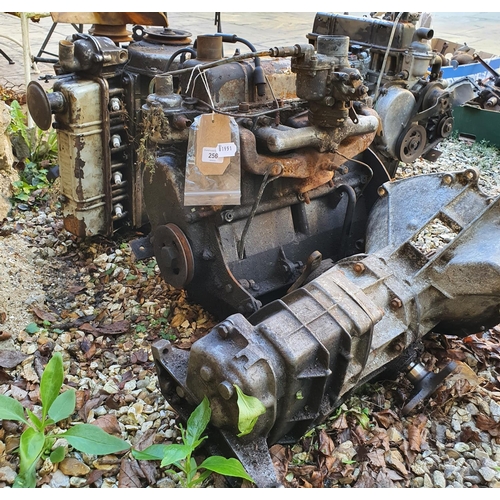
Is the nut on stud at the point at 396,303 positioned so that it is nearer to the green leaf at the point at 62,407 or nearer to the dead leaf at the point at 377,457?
the dead leaf at the point at 377,457

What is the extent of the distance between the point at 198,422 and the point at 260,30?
10467 mm

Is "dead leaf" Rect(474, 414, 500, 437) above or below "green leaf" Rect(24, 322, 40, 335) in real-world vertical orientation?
above

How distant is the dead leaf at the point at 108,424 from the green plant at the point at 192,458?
1.07ft

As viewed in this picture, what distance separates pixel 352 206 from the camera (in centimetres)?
329

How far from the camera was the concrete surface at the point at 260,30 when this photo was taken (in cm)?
855

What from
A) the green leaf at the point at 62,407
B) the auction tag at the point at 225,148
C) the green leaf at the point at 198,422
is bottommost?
the green leaf at the point at 62,407

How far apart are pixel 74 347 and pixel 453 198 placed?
2.23 m

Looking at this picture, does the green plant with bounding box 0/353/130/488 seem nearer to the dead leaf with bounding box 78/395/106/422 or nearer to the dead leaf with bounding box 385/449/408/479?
the dead leaf with bounding box 78/395/106/422

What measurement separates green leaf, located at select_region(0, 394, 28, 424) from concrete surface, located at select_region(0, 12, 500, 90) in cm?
578

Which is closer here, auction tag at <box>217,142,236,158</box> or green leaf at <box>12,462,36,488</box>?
green leaf at <box>12,462,36,488</box>

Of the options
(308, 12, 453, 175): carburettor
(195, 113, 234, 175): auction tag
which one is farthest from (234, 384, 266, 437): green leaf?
(308, 12, 453, 175): carburettor

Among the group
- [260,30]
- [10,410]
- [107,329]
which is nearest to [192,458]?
[10,410]

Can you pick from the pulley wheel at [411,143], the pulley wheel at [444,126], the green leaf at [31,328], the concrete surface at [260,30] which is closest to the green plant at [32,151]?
the green leaf at [31,328]

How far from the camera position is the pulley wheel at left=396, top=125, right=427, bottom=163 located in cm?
482
